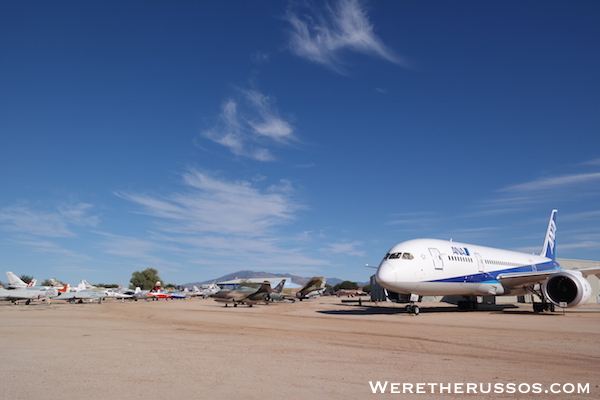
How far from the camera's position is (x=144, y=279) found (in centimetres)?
13038

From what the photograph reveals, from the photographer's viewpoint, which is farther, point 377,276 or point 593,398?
point 377,276

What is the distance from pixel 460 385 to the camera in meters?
6.56

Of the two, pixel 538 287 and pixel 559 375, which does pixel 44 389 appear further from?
pixel 538 287

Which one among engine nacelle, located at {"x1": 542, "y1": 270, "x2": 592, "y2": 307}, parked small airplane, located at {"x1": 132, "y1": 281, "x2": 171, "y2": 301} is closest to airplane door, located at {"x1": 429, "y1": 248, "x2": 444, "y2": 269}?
engine nacelle, located at {"x1": 542, "y1": 270, "x2": 592, "y2": 307}

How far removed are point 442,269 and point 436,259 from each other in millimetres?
777

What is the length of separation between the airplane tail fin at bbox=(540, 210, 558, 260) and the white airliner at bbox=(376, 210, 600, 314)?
39.9 feet

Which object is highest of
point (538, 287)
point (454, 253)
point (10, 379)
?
point (454, 253)

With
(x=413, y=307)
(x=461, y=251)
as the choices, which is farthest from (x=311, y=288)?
(x=413, y=307)

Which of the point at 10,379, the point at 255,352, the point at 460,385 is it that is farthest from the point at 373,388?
the point at 10,379

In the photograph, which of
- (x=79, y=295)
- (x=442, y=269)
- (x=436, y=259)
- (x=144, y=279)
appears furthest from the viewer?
(x=144, y=279)

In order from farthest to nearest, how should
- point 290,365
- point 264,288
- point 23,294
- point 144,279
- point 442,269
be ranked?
point 144,279, point 23,294, point 264,288, point 442,269, point 290,365

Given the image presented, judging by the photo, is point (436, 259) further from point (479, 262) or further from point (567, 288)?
point (567, 288)

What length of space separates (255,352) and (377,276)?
42.6 ft

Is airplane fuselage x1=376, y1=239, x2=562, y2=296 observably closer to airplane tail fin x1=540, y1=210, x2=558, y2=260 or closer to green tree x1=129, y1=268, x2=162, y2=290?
airplane tail fin x1=540, y1=210, x2=558, y2=260
